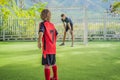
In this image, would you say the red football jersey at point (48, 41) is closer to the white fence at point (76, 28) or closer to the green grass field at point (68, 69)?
the green grass field at point (68, 69)

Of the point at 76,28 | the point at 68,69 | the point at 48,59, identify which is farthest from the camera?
the point at 76,28

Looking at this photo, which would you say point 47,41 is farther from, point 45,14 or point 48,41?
point 45,14

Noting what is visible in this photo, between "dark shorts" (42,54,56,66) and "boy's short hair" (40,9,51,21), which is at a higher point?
"boy's short hair" (40,9,51,21)

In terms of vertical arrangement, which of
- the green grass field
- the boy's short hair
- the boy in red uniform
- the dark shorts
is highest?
the boy's short hair

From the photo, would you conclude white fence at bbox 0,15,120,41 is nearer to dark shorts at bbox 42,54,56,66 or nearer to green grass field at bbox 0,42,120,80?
green grass field at bbox 0,42,120,80

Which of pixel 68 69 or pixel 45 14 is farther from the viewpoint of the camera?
pixel 68 69

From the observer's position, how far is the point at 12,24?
2423 cm

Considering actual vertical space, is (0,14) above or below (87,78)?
above

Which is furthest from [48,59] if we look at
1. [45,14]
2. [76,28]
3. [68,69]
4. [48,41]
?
[76,28]

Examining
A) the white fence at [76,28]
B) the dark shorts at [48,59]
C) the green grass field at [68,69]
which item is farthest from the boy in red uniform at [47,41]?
the white fence at [76,28]

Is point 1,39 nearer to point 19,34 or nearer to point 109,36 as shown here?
point 19,34

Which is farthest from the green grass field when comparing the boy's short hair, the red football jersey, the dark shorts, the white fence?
the white fence

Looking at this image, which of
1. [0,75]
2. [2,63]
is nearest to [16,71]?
[0,75]

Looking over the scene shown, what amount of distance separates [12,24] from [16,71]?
1473cm
